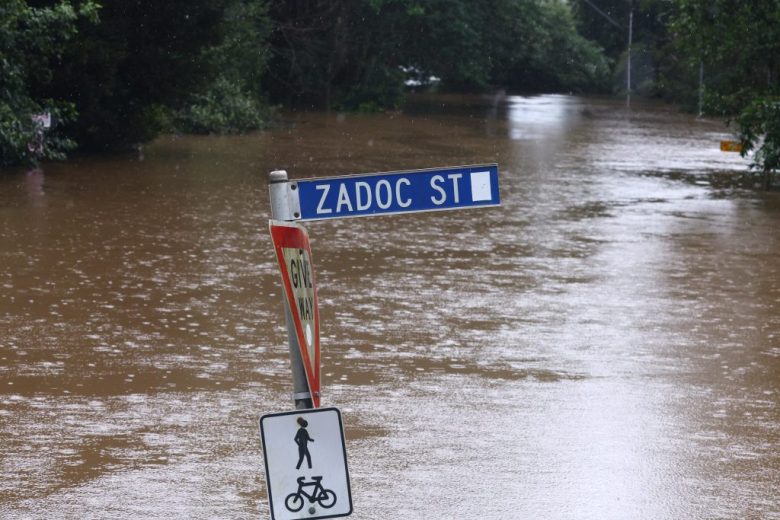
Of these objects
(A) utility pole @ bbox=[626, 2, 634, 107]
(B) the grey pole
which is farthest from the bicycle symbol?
(A) utility pole @ bbox=[626, 2, 634, 107]

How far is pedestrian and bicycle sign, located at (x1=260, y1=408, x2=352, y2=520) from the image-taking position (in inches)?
162

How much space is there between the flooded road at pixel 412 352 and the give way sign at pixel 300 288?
272 cm

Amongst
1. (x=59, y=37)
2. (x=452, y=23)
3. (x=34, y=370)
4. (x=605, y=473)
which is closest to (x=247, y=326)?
(x=34, y=370)

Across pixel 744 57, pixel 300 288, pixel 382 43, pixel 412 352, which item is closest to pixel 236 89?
pixel 382 43

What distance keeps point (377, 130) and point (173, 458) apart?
2812 cm

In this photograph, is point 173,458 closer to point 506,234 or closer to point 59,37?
point 506,234

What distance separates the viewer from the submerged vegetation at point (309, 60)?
69.6 feet

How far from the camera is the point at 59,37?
21.8 metres

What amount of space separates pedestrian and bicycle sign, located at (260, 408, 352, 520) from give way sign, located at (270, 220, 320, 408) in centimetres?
18

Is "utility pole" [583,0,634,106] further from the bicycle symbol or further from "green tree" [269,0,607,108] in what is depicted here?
the bicycle symbol

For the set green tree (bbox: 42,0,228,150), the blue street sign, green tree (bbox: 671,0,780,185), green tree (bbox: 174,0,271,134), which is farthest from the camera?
green tree (bbox: 174,0,271,134)

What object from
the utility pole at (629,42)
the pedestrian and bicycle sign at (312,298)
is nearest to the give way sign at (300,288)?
the pedestrian and bicycle sign at (312,298)

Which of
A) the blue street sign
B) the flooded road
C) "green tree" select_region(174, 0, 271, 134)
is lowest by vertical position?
the flooded road

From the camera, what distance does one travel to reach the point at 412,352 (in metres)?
10.8
